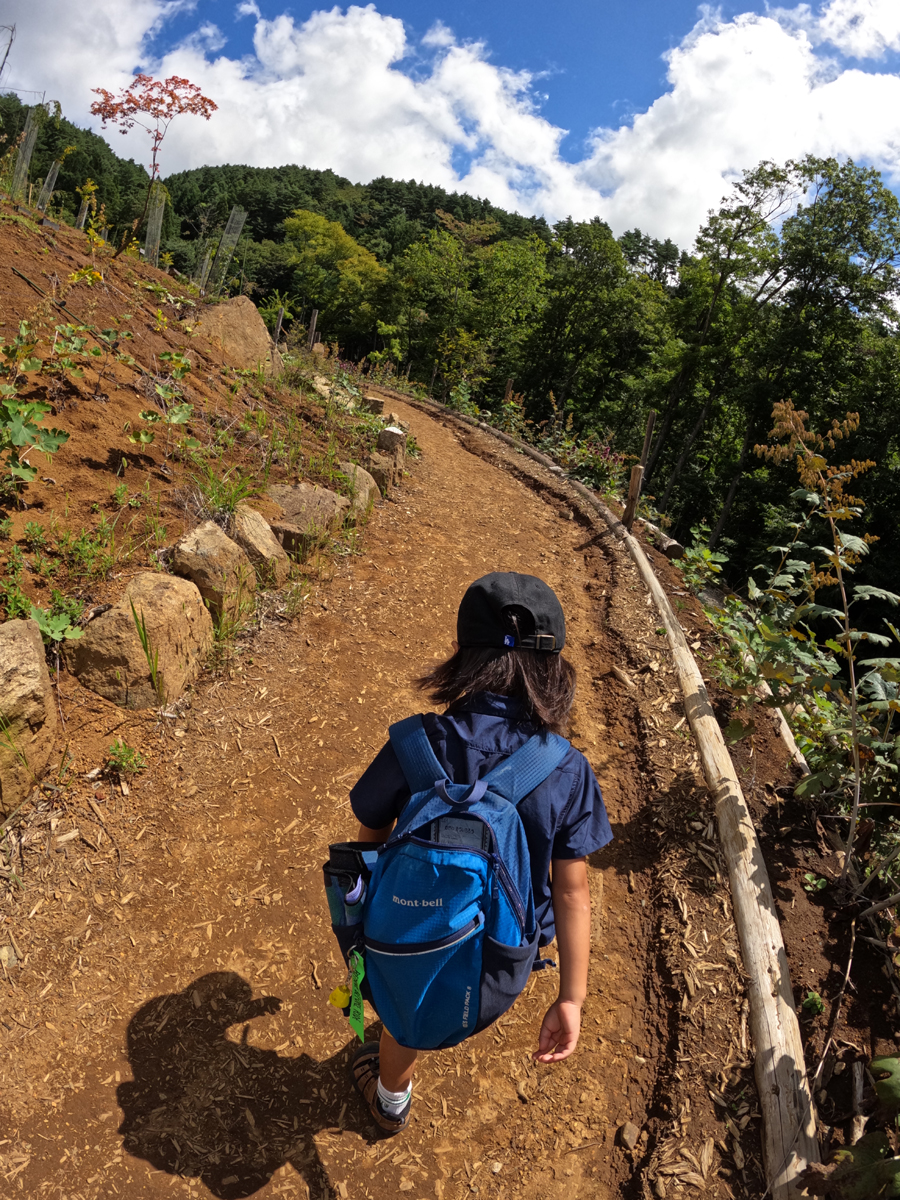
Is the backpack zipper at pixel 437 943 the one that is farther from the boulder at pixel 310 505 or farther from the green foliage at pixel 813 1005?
the boulder at pixel 310 505

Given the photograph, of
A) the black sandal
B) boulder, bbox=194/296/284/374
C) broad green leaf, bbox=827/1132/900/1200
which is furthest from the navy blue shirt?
boulder, bbox=194/296/284/374

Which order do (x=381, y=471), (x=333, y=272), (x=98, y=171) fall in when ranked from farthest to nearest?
1. (x=98, y=171)
2. (x=333, y=272)
3. (x=381, y=471)

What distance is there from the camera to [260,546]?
4.38 meters

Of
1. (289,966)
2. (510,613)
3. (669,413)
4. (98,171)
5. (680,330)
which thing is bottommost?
(289,966)

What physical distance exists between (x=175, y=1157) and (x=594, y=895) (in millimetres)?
1888

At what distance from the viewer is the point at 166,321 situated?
636cm

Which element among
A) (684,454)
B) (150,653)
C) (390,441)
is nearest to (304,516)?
(150,653)

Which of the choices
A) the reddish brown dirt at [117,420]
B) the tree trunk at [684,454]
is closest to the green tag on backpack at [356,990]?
the reddish brown dirt at [117,420]

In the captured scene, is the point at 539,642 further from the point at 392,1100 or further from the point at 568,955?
the point at 392,1100

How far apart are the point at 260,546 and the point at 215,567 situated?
635 millimetres

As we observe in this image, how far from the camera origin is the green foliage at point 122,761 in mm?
2979

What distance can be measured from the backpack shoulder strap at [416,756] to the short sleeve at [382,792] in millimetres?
64

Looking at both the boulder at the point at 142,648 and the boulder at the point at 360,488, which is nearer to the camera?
the boulder at the point at 142,648

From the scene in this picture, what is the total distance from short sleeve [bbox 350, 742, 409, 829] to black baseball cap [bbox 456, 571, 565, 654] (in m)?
0.36
